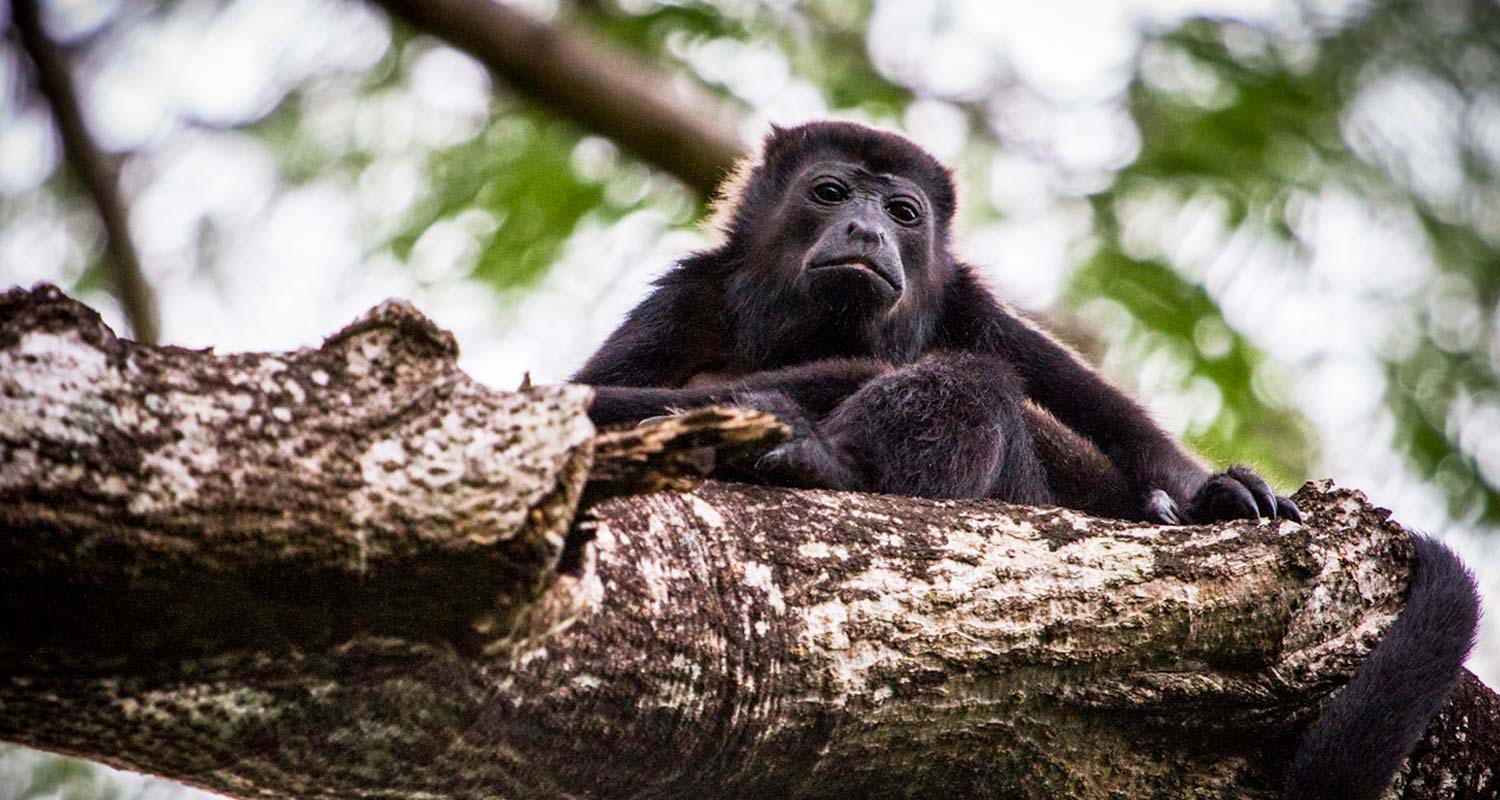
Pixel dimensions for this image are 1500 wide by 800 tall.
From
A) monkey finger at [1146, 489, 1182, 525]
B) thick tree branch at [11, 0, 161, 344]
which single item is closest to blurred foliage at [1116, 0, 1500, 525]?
monkey finger at [1146, 489, 1182, 525]

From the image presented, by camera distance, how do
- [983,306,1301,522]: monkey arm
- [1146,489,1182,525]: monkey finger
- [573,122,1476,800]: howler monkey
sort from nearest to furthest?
1. [573,122,1476,800]: howler monkey
2. [1146,489,1182,525]: monkey finger
3. [983,306,1301,522]: monkey arm

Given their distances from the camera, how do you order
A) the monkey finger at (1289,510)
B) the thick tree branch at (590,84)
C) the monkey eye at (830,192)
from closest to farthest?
the monkey finger at (1289,510), the monkey eye at (830,192), the thick tree branch at (590,84)

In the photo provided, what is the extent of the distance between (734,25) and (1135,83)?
1968 mm

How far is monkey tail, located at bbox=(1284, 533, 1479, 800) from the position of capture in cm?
276

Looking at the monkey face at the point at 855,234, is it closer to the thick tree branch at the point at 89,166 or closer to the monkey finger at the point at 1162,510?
the monkey finger at the point at 1162,510

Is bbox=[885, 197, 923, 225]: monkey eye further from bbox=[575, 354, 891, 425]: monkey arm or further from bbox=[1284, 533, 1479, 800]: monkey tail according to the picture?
bbox=[1284, 533, 1479, 800]: monkey tail

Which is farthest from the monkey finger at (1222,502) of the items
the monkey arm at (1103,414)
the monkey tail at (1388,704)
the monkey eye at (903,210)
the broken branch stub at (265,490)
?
the broken branch stub at (265,490)

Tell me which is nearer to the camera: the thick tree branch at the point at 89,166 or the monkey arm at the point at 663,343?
the monkey arm at the point at 663,343

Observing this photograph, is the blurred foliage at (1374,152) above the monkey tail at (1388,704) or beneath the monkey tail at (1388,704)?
above

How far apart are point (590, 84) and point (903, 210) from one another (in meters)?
2.16

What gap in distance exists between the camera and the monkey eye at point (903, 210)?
15.3 ft

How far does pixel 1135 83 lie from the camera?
6230 mm

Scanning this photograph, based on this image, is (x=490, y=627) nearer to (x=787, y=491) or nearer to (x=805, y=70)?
(x=787, y=491)

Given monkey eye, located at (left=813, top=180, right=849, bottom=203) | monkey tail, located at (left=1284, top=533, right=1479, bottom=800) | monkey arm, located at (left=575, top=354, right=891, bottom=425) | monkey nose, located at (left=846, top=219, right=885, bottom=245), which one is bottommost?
monkey tail, located at (left=1284, top=533, right=1479, bottom=800)
